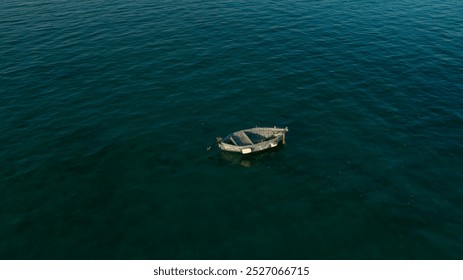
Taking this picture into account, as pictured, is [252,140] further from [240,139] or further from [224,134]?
[224,134]

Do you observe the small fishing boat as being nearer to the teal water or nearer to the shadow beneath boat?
the shadow beneath boat

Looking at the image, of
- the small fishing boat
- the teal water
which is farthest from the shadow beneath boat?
the small fishing boat

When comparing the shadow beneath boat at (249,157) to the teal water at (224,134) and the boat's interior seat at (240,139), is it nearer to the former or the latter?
the teal water at (224,134)

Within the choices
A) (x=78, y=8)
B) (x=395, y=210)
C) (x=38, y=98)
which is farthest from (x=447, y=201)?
(x=78, y=8)

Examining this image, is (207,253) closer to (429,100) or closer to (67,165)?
(67,165)

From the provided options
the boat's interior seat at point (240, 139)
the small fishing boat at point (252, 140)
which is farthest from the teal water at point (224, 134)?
the boat's interior seat at point (240, 139)
